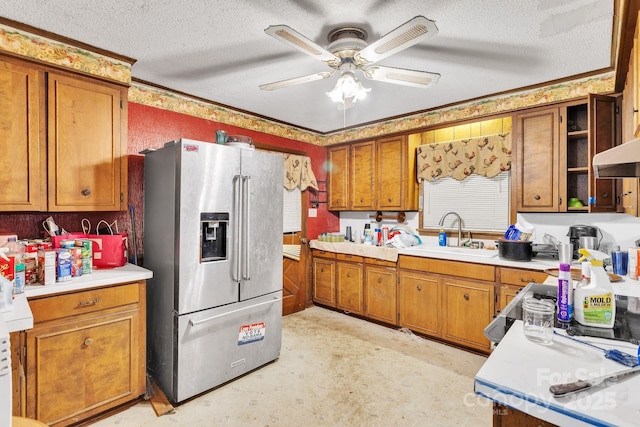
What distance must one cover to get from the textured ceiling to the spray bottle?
1.49 metres

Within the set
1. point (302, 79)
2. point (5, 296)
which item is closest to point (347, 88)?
point (302, 79)

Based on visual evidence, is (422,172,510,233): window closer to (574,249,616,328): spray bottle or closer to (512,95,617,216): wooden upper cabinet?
(512,95,617,216): wooden upper cabinet

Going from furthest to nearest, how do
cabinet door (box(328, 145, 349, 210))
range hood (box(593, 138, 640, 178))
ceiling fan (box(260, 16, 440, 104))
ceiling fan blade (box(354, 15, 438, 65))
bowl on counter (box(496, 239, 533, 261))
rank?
cabinet door (box(328, 145, 349, 210)), bowl on counter (box(496, 239, 533, 261)), ceiling fan (box(260, 16, 440, 104)), ceiling fan blade (box(354, 15, 438, 65)), range hood (box(593, 138, 640, 178))

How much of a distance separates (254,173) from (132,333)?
144 cm

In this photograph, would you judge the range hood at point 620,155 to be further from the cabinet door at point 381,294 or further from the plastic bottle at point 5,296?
the plastic bottle at point 5,296

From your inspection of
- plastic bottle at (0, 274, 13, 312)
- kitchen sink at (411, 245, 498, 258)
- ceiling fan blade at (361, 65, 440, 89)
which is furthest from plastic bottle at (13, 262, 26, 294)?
kitchen sink at (411, 245, 498, 258)

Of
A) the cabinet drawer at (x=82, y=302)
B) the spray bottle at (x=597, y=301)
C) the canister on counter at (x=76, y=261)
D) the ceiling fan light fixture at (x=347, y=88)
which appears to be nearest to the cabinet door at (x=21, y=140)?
the canister on counter at (x=76, y=261)

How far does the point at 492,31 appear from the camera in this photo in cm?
203

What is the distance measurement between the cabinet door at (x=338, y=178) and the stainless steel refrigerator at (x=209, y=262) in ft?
6.27

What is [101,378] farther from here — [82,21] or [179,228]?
[82,21]

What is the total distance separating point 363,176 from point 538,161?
2017 millimetres

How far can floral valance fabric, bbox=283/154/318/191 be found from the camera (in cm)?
420

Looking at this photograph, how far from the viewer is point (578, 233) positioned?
2.84m

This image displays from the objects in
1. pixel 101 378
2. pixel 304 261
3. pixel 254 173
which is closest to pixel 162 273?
pixel 101 378
